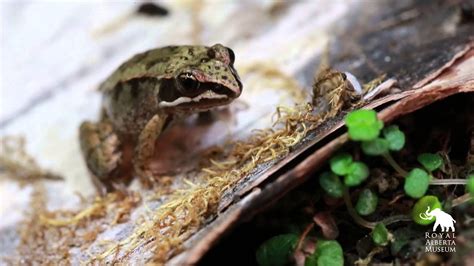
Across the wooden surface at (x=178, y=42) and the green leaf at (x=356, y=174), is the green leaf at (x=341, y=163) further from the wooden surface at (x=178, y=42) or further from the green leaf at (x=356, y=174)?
the wooden surface at (x=178, y=42)

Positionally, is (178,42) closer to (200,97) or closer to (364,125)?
(200,97)

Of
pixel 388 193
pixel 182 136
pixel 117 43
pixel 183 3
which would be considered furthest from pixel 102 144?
pixel 388 193

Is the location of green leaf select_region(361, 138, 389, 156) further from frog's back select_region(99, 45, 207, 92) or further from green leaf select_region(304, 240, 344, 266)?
frog's back select_region(99, 45, 207, 92)

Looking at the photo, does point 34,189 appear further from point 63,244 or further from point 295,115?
point 295,115

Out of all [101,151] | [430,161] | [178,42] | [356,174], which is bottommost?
[430,161]

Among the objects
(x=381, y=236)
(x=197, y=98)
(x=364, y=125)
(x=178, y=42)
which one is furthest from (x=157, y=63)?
(x=381, y=236)

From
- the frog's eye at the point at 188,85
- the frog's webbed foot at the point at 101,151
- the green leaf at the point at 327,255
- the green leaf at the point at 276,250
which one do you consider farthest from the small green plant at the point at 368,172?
the frog's webbed foot at the point at 101,151
